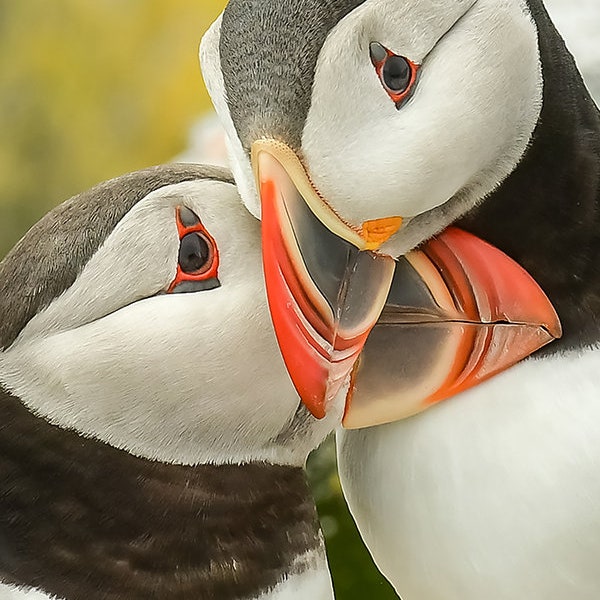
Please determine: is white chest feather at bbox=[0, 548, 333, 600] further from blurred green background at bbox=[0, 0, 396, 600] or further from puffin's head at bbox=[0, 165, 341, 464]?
blurred green background at bbox=[0, 0, 396, 600]

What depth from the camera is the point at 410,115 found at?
67 centimetres

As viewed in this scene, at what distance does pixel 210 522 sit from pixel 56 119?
1065 millimetres

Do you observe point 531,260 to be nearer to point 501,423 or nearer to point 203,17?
point 501,423

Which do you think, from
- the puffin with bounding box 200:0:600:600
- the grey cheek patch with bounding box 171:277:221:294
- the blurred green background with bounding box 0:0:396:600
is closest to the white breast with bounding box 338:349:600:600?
the puffin with bounding box 200:0:600:600

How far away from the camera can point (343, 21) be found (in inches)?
26.5

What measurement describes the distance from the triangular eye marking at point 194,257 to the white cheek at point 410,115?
5.2 inches

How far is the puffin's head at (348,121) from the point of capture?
66cm

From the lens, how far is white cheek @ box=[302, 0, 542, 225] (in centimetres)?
66

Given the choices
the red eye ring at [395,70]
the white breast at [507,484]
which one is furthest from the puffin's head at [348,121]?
the white breast at [507,484]

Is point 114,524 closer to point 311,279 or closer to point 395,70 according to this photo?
point 311,279

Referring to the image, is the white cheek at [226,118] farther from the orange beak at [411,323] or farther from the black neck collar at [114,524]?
the black neck collar at [114,524]

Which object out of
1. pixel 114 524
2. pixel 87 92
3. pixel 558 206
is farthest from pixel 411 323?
pixel 87 92

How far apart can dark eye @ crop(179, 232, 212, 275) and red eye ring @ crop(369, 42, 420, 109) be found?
190 millimetres

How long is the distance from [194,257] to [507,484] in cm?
31
